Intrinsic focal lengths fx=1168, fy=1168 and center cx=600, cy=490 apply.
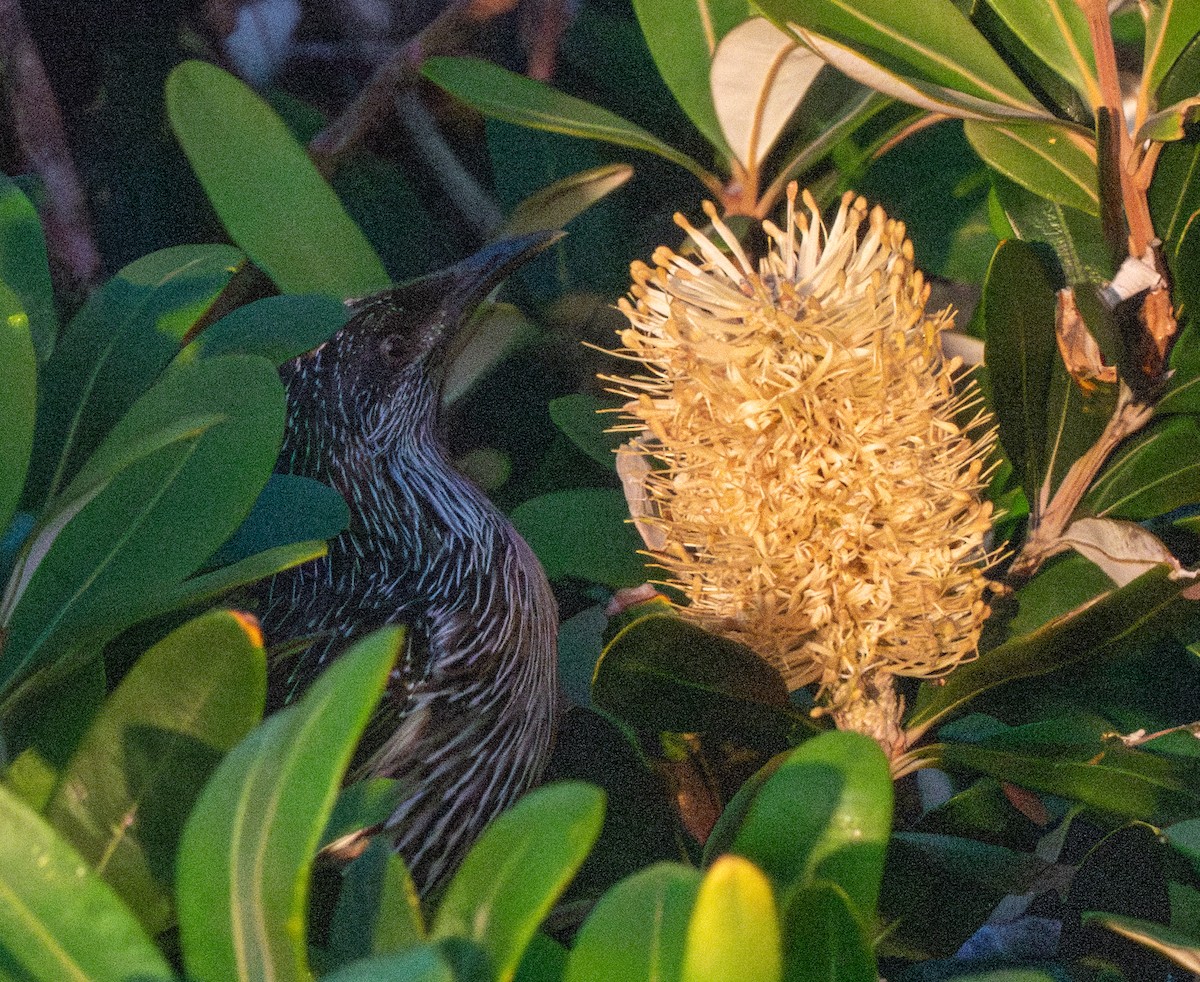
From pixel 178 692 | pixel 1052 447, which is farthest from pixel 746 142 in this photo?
pixel 178 692

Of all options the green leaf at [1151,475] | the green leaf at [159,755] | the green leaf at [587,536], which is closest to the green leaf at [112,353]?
the green leaf at [159,755]

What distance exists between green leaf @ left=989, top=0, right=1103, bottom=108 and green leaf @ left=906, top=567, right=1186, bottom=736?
1.36 feet

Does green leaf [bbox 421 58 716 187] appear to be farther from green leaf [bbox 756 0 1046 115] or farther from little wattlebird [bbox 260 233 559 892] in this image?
green leaf [bbox 756 0 1046 115]

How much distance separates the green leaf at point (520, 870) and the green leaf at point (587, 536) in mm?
671

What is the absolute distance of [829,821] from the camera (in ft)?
2.19

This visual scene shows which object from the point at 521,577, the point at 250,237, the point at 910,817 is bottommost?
the point at 910,817

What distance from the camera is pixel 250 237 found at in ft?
4.52

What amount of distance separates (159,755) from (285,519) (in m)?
0.38

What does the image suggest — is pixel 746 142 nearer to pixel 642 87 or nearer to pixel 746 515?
pixel 642 87

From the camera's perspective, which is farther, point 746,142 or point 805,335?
point 746,142

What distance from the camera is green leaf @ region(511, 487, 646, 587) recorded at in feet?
4.14

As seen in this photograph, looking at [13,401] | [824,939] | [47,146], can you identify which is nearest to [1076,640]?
[824,939]

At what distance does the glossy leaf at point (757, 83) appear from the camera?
3.91 ft

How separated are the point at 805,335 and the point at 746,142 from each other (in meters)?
0.49
